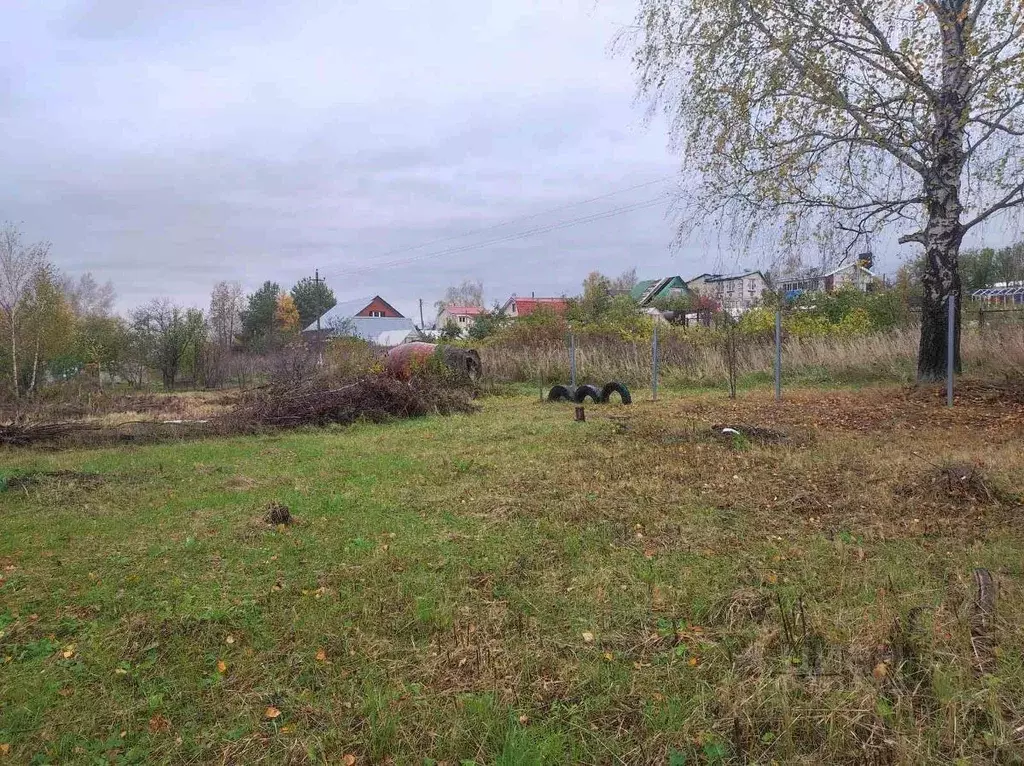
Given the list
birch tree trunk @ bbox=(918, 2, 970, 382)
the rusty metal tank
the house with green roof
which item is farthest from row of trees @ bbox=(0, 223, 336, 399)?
the house with green roof

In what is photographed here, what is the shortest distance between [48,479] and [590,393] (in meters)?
8.74

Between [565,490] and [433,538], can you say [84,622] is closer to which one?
[433,538]

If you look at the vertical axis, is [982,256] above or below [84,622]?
above

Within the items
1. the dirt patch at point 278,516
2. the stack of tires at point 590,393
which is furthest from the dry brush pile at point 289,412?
the dirt patch at point 278,516

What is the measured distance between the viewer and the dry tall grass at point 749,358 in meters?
12.9

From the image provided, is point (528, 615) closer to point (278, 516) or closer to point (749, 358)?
point (278, 516)

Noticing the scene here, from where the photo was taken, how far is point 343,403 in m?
11.4

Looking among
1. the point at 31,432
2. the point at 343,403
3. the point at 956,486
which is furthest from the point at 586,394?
the point at 31,432

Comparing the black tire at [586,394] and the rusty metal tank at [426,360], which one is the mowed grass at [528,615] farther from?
the rusty metal tank at [426,360]

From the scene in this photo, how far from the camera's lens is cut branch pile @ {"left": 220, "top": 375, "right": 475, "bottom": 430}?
427 inches

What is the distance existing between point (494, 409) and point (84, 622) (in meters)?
9.59

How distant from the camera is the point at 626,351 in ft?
60.5

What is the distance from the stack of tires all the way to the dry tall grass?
239cm

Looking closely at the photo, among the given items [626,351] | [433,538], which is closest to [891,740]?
[433,538]
